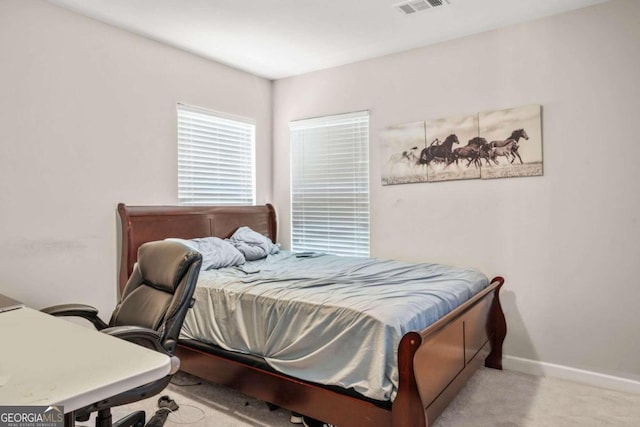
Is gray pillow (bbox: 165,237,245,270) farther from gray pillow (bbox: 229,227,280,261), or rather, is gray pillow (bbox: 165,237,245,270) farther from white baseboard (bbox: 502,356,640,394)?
white baseboard (bbox: 502,356,640,394)

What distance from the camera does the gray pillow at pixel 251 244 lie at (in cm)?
366

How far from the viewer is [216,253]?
10.9 feet

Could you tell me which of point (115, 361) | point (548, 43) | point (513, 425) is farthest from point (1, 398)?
point (548, 43)

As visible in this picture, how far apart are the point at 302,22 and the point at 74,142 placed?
192cm

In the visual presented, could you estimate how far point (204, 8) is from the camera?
296cm

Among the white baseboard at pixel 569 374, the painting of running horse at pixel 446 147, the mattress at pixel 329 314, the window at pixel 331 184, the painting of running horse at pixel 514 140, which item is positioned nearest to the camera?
the mattress at pixel 329 314

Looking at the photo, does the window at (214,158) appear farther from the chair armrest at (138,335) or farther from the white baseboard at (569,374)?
the white baseboard at (569,374)

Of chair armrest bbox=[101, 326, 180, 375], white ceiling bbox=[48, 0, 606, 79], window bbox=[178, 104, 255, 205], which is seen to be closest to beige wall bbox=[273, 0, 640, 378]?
white ceiling bbox=[48, 0, 606, 79]

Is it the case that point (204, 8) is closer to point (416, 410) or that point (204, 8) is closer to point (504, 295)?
point (416, 410)

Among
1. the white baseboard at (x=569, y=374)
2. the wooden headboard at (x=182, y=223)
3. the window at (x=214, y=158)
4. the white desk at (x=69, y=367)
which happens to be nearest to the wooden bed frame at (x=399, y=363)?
the wooden headboard at (x=182, y=223)

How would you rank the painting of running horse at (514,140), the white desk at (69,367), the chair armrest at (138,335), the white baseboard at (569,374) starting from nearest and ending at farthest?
the white desk at (69,367) < the chair armrest at (138,335) < the white baseboard at (569,374) < the painting of running horse at (514,140)

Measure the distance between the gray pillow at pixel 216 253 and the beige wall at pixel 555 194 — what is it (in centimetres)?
151

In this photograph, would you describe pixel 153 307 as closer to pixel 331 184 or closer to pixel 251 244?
pixel 251 244

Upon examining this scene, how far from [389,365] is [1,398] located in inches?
57.0
